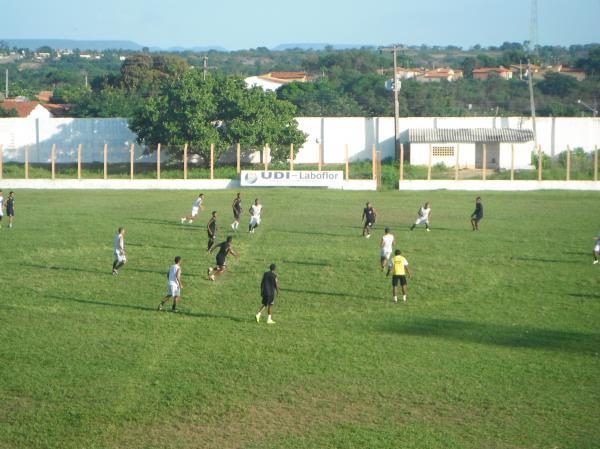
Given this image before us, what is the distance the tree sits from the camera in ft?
188

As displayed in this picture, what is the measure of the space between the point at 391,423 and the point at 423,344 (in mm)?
4644

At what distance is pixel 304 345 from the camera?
19.5 meters

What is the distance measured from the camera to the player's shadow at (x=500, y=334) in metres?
19.5

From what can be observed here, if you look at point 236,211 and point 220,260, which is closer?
point 220,260

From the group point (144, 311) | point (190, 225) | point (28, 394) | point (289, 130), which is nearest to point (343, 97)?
point (289, 130)

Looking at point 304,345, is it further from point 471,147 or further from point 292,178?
point 471,147

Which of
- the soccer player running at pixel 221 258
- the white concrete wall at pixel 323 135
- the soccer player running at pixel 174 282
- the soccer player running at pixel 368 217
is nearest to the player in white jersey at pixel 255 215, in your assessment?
the soccer player running at pixel 368 217

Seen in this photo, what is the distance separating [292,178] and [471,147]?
17.4m

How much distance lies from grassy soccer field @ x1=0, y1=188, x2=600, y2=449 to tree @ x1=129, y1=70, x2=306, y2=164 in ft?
75.1

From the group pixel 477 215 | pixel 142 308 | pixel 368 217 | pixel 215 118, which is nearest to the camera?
pixel 142 308

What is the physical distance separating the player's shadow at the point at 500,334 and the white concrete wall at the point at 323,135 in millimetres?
45138

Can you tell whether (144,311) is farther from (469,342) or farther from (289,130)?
(289,130)

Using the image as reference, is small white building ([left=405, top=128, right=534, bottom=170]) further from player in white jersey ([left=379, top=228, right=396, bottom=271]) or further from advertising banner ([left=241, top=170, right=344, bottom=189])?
player in white jersey ([left=379, top=228, right=396, bottom=271])

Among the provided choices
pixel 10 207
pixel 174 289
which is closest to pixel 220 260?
pixel 174 289
